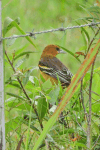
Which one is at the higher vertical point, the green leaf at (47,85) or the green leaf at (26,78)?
the green leaf at (26,78)

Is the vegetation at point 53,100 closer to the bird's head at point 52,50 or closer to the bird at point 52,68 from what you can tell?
the bird at point 52,68

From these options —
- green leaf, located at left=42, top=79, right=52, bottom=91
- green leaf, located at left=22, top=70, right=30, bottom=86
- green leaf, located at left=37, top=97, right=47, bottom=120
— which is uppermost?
Result: green leaf, located at left=22, top=70, right=30, bottom=86

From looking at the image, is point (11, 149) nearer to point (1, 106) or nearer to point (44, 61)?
point (1, 106)

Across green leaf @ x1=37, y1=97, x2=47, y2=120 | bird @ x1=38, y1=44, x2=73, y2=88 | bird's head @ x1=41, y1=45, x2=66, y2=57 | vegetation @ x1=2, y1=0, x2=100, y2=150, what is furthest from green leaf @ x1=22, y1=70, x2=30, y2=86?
bird's head @ x1=41, y1=45, x2=66, y2=57

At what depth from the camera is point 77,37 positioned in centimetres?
399

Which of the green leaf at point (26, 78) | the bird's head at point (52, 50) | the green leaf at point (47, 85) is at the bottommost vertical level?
the green leaf at point (47, 85)

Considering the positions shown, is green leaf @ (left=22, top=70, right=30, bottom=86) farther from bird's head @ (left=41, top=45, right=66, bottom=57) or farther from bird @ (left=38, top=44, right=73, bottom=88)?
bird's head @ (left=41, top=45, right=66, bottom=57)

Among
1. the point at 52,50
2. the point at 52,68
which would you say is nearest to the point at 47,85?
the point at 52,68

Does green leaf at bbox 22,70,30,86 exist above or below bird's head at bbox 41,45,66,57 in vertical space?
below

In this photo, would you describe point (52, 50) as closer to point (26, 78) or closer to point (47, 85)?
point (47, 85)

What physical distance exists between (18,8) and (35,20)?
0.32 m

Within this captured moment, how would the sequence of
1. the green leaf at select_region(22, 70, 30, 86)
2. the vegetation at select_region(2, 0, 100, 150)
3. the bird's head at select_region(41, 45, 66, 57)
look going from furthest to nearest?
the bird's head at select_region(41, 45, 66, 57), the green leaf at select_region(22, 70, 30, 86), the vegetation at select_region(2, 0, 100, 150)

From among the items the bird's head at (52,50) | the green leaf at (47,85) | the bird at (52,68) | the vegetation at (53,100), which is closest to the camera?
the vegetation at (53,100)

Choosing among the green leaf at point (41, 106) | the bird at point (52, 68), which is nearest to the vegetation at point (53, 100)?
the green leaf at point (41, 106)
